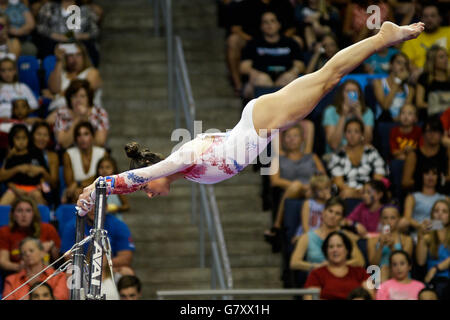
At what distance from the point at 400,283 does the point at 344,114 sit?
1965 millimetres

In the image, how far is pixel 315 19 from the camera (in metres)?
10.2

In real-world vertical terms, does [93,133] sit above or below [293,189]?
above

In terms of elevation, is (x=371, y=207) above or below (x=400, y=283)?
above

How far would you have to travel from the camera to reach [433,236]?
26.7 ft

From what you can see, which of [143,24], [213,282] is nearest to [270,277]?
[213,282]

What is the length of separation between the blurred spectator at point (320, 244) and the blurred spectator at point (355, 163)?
702 mm

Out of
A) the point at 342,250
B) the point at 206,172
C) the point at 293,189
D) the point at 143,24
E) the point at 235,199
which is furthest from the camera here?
the point at 143,24

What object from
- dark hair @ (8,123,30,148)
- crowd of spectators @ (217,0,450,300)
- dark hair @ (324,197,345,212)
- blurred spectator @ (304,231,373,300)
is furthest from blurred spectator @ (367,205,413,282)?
dark hair @ (8,123,30,148)

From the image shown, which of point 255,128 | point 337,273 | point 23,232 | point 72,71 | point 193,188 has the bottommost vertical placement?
point 337,273

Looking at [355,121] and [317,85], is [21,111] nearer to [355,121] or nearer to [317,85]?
[355,121]

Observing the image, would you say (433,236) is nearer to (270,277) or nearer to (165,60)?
(270,277)

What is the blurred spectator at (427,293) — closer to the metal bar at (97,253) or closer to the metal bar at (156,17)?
the metal bar at (97,253)

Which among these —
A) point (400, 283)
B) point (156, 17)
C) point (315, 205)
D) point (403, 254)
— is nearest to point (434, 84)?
point (315, 205)

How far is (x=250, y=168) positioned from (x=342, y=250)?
1.94 m
